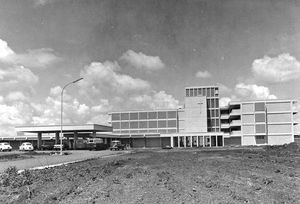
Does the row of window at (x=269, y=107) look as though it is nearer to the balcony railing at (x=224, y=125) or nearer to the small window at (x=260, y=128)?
the small window at (x=260, y=128)

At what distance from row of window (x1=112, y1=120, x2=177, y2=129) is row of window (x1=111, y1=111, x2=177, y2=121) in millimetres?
1355

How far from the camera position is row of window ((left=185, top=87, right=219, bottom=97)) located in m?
104

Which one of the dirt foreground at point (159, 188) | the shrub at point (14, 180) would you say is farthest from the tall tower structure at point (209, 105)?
the shrub at point (14, 180)

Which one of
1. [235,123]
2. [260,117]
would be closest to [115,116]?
[235,123]

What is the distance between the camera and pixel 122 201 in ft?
33.4

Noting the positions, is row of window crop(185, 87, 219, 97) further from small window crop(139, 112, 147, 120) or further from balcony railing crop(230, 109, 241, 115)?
small window crop(139, 112, 147, 120)

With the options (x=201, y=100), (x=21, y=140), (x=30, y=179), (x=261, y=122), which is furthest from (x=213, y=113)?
(x=30, y=179)

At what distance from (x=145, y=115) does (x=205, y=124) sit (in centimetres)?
2095

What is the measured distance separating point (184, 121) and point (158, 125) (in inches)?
337

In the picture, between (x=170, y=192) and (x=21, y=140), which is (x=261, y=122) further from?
(x=170, y=192)

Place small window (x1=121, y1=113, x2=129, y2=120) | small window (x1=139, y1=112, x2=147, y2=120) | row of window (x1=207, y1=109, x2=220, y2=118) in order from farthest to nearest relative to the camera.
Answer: small window (x1=121, y1=113, x2=129, y2=120) → small window (x1=139, y1=112, x2=147, y2=120) → row of window (x1=207, y1=109, x2=220, y2=118)

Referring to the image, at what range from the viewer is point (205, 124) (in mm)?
100250

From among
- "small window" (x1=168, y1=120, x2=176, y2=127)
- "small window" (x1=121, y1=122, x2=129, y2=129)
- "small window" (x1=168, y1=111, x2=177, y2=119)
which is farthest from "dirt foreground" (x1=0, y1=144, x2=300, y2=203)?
"small window" (x1=121, y1=122, x2=129, y2=129)

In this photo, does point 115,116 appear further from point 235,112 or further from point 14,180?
point 14,180
